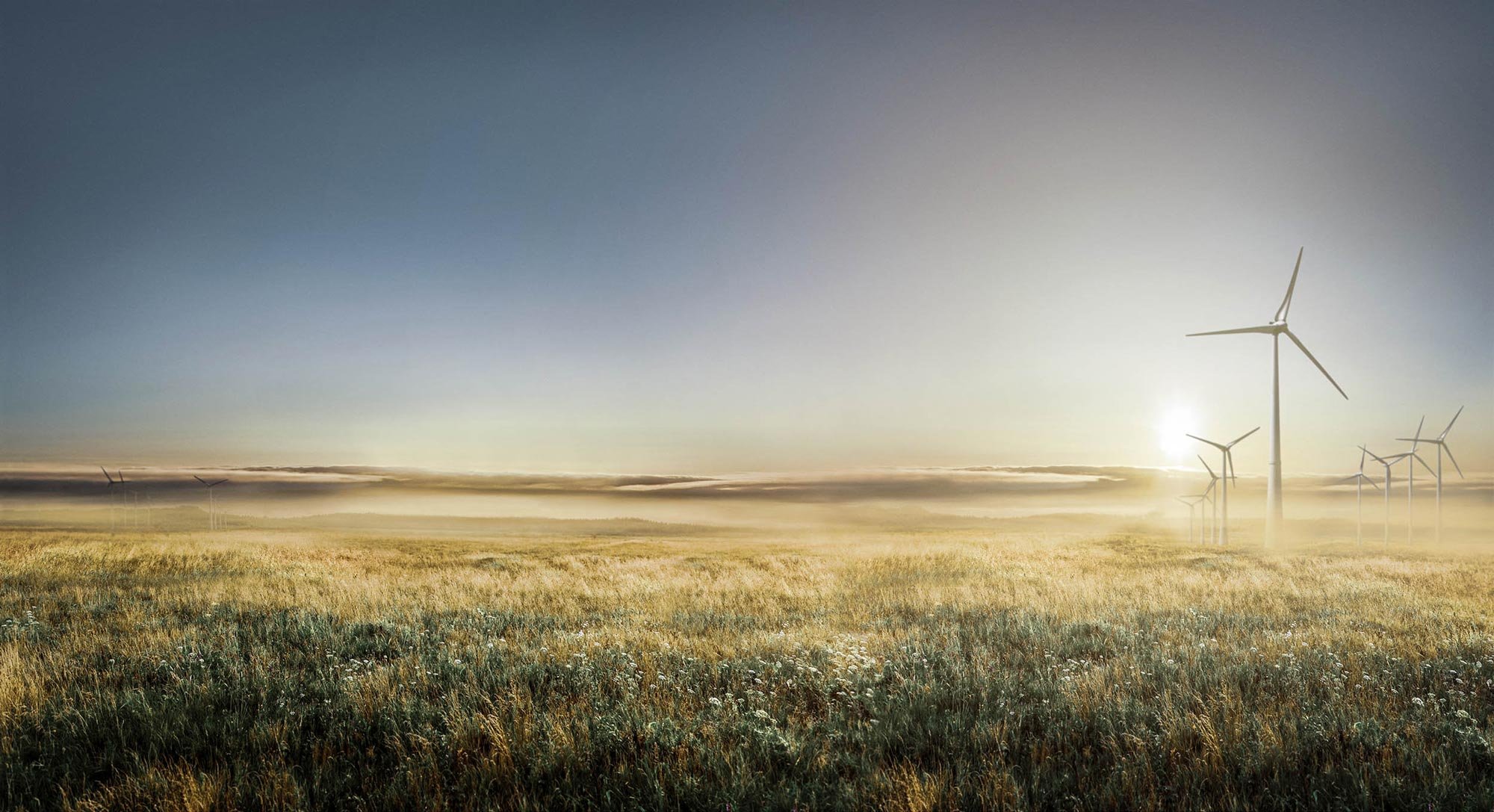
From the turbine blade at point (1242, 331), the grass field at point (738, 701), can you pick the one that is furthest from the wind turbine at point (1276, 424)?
the grass field at point (738, 701)

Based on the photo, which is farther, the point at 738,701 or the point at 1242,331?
the point at 1242,331

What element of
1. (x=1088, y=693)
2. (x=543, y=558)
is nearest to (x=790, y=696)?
(x=1088, y=693)

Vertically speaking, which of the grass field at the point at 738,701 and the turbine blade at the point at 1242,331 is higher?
the turbine blade at the point at 1242,331

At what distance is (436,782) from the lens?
6.05 m

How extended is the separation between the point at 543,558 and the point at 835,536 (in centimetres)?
2621

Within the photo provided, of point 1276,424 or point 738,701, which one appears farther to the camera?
point 1276,424

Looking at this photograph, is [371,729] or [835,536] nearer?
[371,729]

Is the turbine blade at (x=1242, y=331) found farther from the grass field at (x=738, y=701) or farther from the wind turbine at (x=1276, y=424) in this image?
the grass field at (x=738, y=701)

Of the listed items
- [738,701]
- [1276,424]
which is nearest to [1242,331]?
[1276,424]

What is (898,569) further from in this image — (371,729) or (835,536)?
(835,536)

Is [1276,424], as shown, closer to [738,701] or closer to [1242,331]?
[1242,331]

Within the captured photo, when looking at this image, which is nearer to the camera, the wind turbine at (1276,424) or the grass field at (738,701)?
the grass field at (738,701)

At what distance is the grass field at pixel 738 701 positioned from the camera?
19.4 feet

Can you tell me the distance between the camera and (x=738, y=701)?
8.05m
